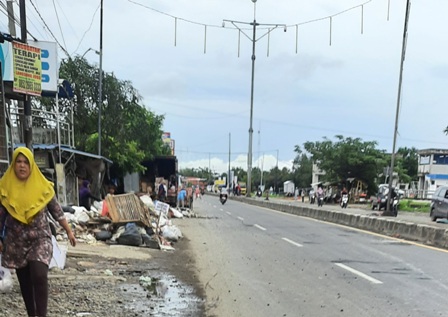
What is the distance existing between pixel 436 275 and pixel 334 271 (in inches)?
69.3

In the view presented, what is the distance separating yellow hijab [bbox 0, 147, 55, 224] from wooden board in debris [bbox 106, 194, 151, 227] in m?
8.00

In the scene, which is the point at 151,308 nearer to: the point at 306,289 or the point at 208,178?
the point at 306,289

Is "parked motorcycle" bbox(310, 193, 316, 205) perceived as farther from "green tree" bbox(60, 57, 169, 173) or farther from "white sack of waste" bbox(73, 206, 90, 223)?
"white sack of waste" bbox(73, 206, 90, 223)

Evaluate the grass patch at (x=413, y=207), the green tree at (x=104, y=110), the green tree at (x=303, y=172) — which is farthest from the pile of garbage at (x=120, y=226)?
the green tree at (x=303, y=172)

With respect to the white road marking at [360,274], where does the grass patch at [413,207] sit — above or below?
below

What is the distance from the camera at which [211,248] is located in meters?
12.8

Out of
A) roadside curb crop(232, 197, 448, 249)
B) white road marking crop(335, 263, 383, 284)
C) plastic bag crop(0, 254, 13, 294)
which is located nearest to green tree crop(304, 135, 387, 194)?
roadside curb crop(232, 197, 448, 249)

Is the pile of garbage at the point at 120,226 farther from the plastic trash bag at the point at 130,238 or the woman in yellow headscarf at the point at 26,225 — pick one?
the woman in yellow headscarf at the point at 26,225

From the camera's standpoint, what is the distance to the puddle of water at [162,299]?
6262mm

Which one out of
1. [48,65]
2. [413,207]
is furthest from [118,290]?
[413,207]

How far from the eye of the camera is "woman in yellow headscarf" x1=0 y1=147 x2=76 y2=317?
15.2ft

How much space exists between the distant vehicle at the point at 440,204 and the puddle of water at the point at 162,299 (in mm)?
18779

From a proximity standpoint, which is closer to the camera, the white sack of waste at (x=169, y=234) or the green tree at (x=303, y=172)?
the white sack of waste at (x=169, y=234)

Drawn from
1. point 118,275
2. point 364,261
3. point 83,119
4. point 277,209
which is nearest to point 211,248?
point 364,261
